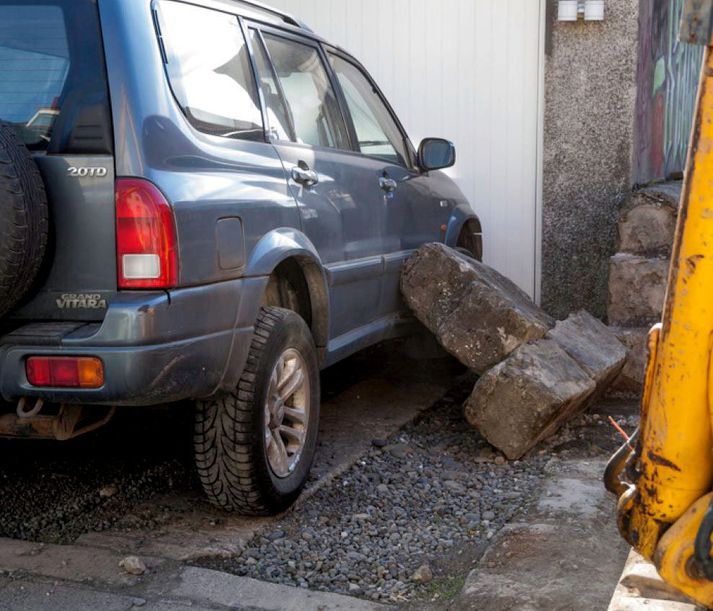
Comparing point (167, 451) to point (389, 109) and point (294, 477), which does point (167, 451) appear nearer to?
point (294, 477)

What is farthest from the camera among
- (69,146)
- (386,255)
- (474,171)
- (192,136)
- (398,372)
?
(474,171)

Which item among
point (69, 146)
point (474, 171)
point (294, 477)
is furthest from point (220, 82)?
point (474, 171)

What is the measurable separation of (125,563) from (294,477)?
858mm

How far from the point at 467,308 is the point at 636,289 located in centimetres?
154

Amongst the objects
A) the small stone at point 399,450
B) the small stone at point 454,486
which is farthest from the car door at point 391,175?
the small stone at point 454,486

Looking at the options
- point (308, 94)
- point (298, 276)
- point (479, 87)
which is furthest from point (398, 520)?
point (479, 87)

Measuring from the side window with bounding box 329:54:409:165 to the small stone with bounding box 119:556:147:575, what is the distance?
267 cm

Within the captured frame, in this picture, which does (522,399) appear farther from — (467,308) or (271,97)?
(271,97)

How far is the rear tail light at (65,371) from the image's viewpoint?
3.17 metres

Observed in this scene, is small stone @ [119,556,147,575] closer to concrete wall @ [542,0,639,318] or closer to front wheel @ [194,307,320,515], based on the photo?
front wheel @ [194,307,320,515]

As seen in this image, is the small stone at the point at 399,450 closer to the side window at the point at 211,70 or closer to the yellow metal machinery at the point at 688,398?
the side window at the point at 211,70

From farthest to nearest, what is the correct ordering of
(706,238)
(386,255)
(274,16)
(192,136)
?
(386,255)
(274,16)
(192,136)
(706,238)

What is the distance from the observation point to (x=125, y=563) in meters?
3.44

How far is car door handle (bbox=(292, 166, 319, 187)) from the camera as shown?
423cm
